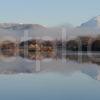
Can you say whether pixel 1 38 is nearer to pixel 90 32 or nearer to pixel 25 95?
pixel 90 32

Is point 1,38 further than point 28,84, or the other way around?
point 1,38

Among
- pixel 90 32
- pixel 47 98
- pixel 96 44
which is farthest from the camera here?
pixel 90 32

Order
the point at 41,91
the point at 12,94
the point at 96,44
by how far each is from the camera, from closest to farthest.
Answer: the point at 12,94 < the point at 41,91 < the point at 96,44

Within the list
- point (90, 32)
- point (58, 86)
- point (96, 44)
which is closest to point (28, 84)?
point (58, 86)

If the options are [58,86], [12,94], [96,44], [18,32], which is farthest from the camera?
[18,32]

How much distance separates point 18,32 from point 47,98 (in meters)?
22.4

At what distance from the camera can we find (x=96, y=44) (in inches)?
880

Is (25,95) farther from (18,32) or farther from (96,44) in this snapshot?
(18,32)

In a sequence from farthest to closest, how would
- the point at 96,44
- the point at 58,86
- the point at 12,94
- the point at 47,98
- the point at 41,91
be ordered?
the point at 96,44, the point at 58,86, the point at 41,91, the point at 12,94, the point at 47,98

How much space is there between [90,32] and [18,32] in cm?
523

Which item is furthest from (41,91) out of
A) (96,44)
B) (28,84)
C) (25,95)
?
(96,44)

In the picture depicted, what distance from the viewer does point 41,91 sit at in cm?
438

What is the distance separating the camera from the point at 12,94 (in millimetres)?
4090

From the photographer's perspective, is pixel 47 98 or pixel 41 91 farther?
pixel 41 91
